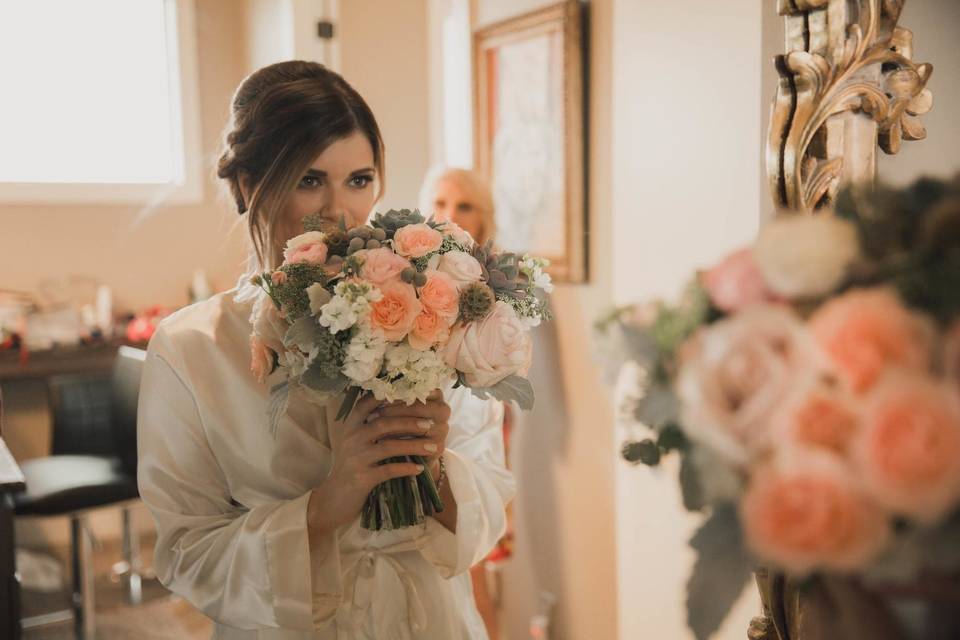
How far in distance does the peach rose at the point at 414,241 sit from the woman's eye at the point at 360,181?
0.34m

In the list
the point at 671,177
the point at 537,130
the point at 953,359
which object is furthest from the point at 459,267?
the point at 537,130

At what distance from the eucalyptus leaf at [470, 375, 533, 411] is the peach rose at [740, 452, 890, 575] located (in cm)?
65

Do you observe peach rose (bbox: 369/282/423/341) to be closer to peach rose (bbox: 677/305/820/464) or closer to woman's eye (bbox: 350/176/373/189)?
woman's eye (bbox: 350/176/373/189)

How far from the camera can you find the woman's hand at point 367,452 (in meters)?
1.22

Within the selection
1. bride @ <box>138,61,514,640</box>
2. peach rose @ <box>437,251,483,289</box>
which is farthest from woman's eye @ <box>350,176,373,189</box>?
peach rose @ <box>437,251,483,289</box>

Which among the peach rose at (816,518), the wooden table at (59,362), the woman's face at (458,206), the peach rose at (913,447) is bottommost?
the wooden table at (59,362)

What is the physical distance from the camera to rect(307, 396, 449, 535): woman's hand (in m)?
1.22

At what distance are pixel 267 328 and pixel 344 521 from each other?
0.32 meters

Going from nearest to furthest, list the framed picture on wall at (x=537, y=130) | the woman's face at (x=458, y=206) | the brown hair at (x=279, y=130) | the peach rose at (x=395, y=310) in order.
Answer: the peach rose at (x=395, y=310)
the brown hair at (x=279, y=130)
the framed picture on wall at (x=537, y=130)
the woman's face at (x=458, y=206)

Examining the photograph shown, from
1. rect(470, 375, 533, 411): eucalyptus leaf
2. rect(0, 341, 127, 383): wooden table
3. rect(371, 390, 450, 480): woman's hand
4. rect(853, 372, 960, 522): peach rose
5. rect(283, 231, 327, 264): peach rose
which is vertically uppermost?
rect(283, 231, 327, 264): peach rose

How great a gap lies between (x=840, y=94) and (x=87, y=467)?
313 centimetres

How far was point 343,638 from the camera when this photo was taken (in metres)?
1.35

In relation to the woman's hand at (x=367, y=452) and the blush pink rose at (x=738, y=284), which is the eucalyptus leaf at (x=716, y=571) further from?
the woman's hand at (x=367, y=452)

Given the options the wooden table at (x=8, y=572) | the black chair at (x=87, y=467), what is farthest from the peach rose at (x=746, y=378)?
the black chair at (x=87, y=467)
